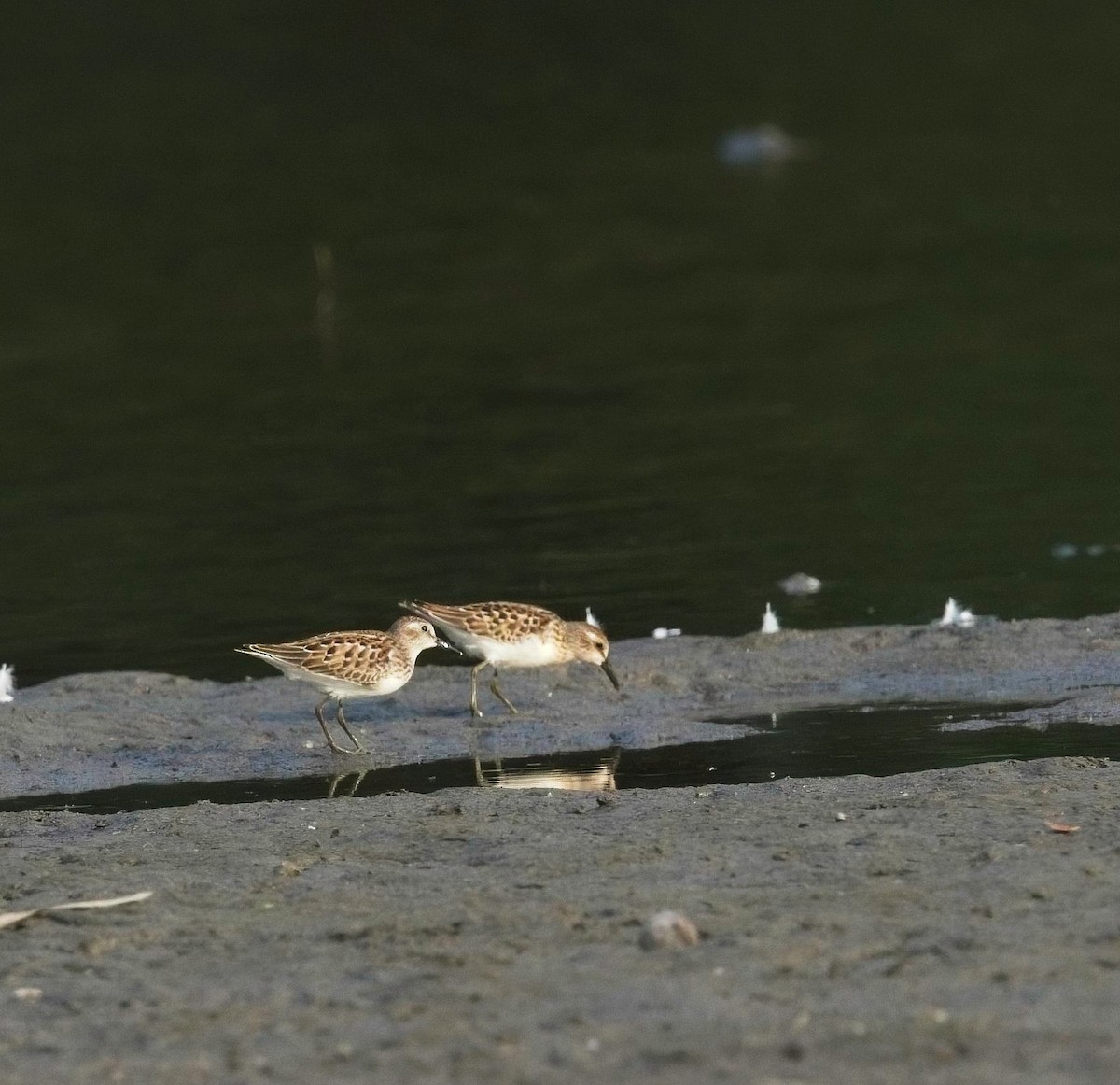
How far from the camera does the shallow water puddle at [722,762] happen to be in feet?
33.6

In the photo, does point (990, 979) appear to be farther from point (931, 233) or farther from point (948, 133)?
point (948, 133)

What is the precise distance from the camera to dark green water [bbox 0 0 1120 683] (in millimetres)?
15922

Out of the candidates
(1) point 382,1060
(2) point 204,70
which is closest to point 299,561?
(1) point 382,1060

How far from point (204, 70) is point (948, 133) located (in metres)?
14.5

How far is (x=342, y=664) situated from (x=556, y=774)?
4.94 feet

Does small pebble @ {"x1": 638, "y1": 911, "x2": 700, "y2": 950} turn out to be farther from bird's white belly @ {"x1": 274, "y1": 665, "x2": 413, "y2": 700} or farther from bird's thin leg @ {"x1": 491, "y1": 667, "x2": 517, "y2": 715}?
bird's thin leg @ {"x1": 491, "y1": 667, "x2": 517, "y2": 715}

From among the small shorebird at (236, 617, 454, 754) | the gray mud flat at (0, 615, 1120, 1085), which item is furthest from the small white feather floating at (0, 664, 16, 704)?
the small shorebird at (236, 617, 454, 754)

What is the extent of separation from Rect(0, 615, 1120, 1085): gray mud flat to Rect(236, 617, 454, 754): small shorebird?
0.39m

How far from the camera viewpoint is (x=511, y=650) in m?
12.2

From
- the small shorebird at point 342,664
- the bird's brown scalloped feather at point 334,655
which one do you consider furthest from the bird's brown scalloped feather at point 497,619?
the bird's brown scalloped feather at point 334,655

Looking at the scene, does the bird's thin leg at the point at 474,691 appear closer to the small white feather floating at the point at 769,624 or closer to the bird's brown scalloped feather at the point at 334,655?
the bird's brown scalloped feather at the point at 334,655

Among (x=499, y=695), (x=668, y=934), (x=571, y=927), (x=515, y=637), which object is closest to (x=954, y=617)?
(x=515, y=637)

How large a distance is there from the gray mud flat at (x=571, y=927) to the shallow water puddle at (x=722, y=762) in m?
0.24

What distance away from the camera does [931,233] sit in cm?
3092
